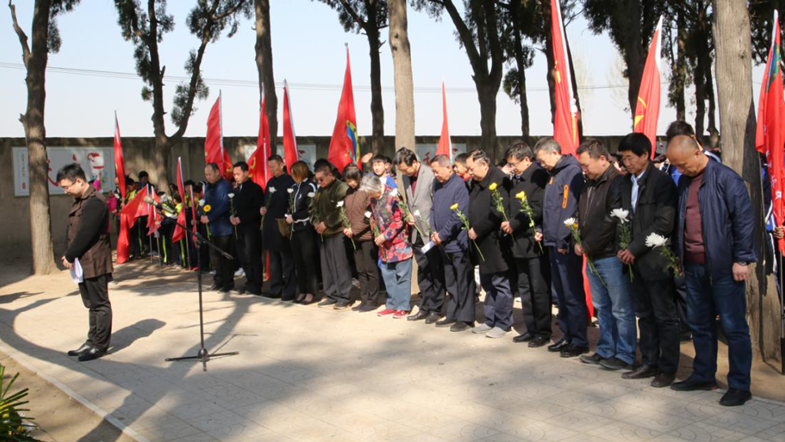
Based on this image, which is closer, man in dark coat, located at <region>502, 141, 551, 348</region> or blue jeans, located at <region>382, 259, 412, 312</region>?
man in dark coat, located at <region>502, 141, 551, 348</region>

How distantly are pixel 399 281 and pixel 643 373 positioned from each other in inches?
154

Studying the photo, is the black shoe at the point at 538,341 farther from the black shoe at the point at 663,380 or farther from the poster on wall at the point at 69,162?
the poster on wall at the point at 69,162

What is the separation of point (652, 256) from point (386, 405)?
8.05 ft

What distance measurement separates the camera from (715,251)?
5.75 meters

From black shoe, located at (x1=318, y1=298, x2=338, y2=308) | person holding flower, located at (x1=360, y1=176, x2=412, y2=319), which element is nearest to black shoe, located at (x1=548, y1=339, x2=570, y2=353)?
person holding flower, located at (x1=360, y1=176, x2=412, y2=319)

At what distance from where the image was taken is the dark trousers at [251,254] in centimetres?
1213

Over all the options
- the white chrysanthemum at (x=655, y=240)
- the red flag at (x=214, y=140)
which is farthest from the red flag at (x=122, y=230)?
the white chrysanthemum at (x=655, y=240)

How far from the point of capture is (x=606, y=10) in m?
22.6

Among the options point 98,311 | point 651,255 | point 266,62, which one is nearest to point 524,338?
point 651,255

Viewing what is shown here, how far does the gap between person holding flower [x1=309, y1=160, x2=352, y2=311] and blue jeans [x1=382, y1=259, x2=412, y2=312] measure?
0.91 m

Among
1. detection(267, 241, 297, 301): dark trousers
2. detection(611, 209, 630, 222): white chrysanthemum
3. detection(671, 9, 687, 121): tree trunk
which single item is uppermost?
detection(671, 9, 687, 121): tree trunk

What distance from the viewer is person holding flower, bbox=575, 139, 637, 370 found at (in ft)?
22.0

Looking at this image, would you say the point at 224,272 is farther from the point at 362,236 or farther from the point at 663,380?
the point at 663,380

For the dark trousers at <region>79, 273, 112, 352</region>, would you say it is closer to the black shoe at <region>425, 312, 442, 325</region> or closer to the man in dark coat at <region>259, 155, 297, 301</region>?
the man in dark coat at <region>259, 155, 297, 301</region>
